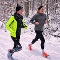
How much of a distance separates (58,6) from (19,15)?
429 inches

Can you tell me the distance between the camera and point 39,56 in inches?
311

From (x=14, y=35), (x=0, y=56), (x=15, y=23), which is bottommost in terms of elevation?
(x=0, y=56)

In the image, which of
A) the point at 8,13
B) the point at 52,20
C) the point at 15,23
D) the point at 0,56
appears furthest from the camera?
the point at 8,13

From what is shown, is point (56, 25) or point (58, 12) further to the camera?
point (58, 12)

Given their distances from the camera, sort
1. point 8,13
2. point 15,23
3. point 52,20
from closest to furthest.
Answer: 1. point 15,23
2. point 52,20
3. point 8,13

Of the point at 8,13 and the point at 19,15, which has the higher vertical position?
the point at 19,15

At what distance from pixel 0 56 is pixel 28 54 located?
1.31 meters

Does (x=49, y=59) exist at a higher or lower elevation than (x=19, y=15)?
lower

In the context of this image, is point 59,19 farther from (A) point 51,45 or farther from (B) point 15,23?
(B) point 15,23

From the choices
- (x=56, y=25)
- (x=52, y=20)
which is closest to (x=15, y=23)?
(x=56, y=25)

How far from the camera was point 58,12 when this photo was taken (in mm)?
16406

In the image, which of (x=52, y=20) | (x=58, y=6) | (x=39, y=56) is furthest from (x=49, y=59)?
(x=58, y=6)

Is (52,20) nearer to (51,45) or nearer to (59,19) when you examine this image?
(59,19)

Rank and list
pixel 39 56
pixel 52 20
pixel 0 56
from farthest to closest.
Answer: pixel 52 20, pixel 39 56, pixel 0 56
